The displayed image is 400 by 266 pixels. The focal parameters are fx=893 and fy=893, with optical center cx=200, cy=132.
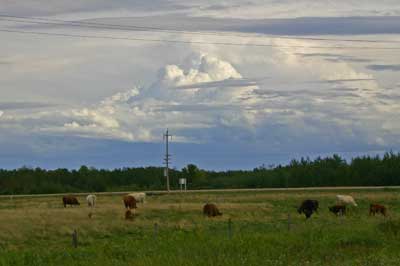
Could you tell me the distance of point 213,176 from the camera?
495 feet

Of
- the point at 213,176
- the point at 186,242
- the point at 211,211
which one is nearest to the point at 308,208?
the point at 211,211

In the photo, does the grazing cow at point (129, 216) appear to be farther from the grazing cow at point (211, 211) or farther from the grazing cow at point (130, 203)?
the grazing cow at point (130, 203)

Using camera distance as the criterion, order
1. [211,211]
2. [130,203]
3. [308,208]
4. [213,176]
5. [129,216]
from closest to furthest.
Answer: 1. [129,216]
2. [211,211]
3. [308,208]
4. [130,203]
5. [213,176]

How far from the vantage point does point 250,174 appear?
14075 cm

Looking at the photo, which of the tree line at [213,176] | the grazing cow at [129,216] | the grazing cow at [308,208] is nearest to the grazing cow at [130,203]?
the grazing cow at [129,216]

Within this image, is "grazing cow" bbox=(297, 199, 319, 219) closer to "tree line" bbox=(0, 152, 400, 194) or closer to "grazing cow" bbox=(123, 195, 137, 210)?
"grazing cow" bbox=(123, 195, 137, 210)

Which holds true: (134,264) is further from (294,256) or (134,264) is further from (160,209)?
(160,209)

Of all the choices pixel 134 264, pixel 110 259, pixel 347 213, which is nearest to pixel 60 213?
pixel 347 213

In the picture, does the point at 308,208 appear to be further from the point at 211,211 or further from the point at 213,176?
the point at 213,176

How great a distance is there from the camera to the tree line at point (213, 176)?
387 ft

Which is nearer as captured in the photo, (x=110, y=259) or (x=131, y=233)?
(x=110, y=259)

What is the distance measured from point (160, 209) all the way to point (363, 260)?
3353cm

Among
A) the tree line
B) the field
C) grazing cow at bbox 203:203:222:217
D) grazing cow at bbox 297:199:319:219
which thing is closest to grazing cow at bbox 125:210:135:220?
the field

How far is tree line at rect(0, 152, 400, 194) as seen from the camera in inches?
4643
